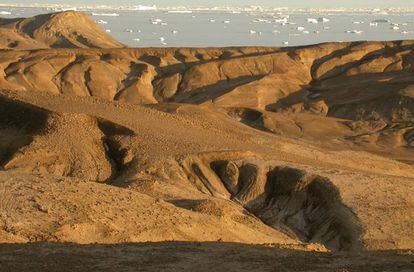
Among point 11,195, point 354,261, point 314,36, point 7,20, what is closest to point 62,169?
point 11,195

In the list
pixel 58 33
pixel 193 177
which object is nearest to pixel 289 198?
pixel 193 177

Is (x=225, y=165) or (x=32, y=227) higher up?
(x=32, y=227)

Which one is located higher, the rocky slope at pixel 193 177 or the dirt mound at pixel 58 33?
the rocky slope at pixel 193 177

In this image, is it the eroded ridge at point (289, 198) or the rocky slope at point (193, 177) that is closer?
the rocky slope at point (193, 177)

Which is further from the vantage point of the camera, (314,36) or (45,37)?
(314,36)

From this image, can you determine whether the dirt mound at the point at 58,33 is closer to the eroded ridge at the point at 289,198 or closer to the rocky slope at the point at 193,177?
the rocky slope at the point at 193,177

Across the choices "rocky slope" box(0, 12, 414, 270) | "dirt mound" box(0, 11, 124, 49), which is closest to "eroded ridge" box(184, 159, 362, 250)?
"rocky slope" box(0, 12, 414, 270)

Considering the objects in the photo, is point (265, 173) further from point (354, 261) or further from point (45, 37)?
point (45, 37)

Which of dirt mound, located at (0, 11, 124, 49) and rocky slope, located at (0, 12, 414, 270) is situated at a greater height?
rocky slope, located at (0, 12, 414, 270)

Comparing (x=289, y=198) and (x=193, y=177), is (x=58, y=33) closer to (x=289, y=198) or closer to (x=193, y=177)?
(x=193, y=177)

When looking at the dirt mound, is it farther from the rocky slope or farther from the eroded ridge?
the eroded ridge

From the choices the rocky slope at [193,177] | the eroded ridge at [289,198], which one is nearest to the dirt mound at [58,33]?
the rocky slope at [193,177]
